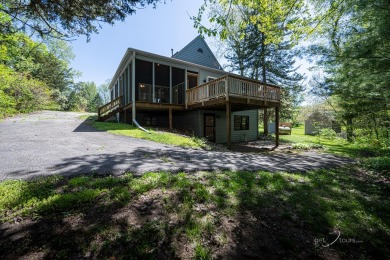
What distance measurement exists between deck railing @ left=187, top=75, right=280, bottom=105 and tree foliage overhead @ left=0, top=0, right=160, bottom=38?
20.6 ft

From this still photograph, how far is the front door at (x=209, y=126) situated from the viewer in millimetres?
13180

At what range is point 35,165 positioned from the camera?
427 centimetres

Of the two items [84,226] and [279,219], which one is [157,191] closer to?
[84,226]

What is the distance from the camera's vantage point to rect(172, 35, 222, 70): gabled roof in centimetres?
1645

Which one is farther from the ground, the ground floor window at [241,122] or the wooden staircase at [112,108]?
the wooden staircase at [112,108]

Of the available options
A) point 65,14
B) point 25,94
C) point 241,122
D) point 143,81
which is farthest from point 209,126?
point 25,94

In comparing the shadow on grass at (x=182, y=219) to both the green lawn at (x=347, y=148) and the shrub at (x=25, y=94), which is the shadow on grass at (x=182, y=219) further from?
the shrub at (x=25, y=94)

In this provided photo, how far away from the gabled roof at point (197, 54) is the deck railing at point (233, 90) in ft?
19.2

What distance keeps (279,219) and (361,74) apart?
5960 millimetres

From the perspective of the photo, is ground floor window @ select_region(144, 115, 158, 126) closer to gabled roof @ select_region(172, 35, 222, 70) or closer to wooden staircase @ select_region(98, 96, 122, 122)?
wooden staircase @ select_region(98, 96, 122, 122)

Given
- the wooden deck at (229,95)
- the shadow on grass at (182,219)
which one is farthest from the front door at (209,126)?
the shadow on grass at (182,219)

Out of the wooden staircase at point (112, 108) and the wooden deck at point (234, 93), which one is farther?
the wooden staircase at point (112, 108)

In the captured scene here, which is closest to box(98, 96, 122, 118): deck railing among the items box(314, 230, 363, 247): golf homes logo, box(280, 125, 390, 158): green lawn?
box(280, 125, 390, 158): green lawn

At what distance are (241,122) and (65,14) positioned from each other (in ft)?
44.5
